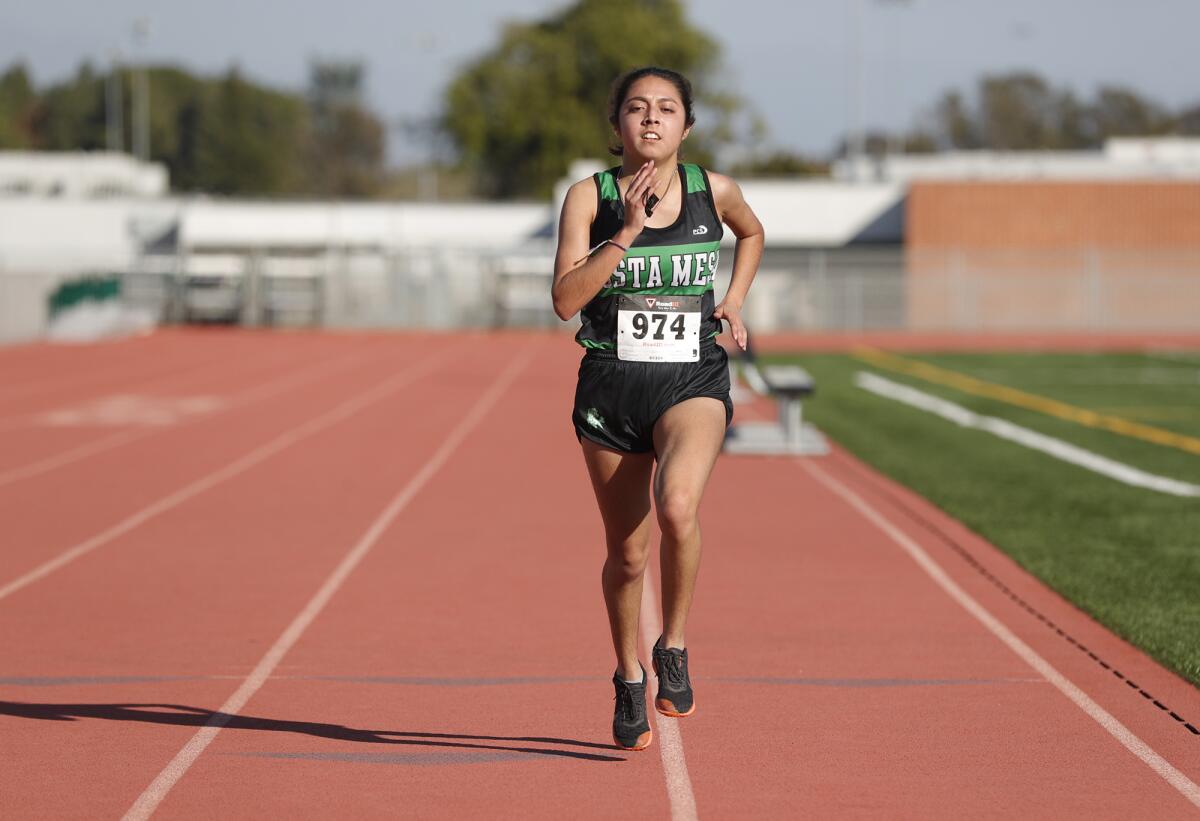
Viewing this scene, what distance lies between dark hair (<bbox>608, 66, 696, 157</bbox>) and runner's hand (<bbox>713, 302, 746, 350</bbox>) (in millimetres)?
575

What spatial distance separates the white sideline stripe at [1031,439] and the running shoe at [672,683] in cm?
908

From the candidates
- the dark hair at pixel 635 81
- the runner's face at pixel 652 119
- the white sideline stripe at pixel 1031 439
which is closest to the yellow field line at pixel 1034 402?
the white sideline stripe at pixel 1031 439

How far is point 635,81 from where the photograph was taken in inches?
208

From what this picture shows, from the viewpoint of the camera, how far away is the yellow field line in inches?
725

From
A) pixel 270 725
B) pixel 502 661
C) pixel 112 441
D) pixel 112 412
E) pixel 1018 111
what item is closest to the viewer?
pixel 270 725

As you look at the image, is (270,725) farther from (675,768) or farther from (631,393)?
(631,393)

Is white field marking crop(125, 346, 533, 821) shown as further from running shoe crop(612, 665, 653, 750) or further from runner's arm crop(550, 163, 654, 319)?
runner's arm crop(550, 163, 654, 319)

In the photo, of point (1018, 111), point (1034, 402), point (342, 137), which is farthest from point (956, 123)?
point (1034, 402)

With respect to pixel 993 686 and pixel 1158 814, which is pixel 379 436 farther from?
pixel 1158 814

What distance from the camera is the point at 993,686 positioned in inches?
270

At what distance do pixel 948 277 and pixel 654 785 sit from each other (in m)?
43.6

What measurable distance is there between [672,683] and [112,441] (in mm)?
13418

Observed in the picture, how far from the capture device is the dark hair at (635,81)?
17.3 ft

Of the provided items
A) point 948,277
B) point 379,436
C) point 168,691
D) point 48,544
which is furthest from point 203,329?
point 168,691
